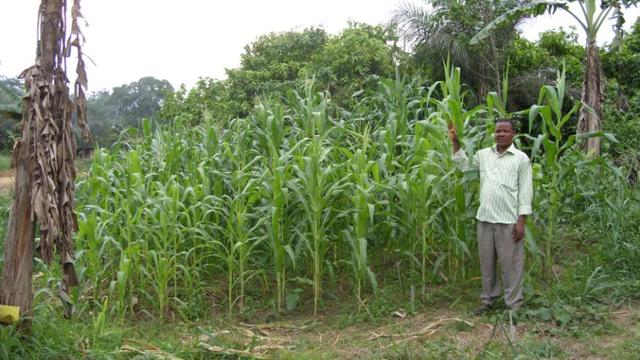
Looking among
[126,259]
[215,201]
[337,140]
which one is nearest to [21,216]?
[126,259]

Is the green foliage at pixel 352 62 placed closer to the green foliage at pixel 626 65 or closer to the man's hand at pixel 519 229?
the green foliage at pixel 626 65

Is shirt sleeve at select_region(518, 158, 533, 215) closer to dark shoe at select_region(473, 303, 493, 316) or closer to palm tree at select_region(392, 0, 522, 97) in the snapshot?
dark shoe at select_region(473, 303, 493, 316)

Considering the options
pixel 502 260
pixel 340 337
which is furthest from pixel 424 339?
pixel 502 260

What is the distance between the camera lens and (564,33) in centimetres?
1662

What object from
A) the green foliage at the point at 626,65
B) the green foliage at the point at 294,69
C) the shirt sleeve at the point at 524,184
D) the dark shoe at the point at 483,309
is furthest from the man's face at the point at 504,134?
the green foliage at the point at 626,65

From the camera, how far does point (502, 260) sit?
4.62 meters

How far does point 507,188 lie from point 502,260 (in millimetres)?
543

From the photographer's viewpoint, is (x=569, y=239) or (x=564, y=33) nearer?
(x=569, y=239)

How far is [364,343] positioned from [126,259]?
191cm

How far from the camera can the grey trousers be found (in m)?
4.60

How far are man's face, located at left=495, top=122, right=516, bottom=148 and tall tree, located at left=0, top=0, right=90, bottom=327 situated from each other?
2.95m

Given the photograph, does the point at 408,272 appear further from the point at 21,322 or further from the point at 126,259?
the point at 21,322

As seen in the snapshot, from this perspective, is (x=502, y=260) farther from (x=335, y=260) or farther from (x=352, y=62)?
(x=352, y=62)

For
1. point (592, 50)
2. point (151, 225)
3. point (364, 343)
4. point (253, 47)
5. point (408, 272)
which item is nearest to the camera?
point (364, 343)
